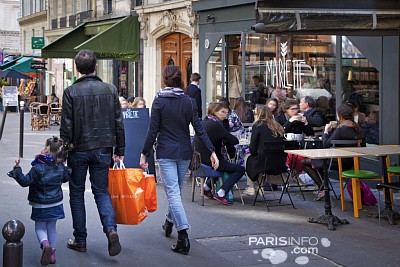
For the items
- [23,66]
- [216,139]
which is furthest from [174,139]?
[23,66]

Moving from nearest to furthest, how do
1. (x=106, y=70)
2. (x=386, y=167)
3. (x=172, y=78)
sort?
1. (x=172, y=78)
2. (x=386, y=167)
3. (x=106, y=70)

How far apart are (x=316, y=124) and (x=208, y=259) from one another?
584 cm

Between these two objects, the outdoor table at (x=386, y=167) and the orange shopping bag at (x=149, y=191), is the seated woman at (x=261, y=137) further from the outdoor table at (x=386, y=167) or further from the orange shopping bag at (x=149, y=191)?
the orange shopping bag at (x=149, y=191)

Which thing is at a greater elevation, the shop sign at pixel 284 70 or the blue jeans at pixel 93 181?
the shop sign at pixel 284 70

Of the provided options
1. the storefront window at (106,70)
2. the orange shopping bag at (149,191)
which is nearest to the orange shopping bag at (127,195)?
the orange shopping bag at (149,191)

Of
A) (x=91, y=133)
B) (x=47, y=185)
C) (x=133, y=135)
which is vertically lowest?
(x=47, y=185)

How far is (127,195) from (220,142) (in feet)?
10.6

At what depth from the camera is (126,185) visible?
285 inches

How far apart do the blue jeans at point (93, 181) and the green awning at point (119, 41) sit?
12582mm

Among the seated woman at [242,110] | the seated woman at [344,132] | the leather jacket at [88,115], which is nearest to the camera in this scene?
the leather jacket at [88,115]

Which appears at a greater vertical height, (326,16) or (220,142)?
(326,16)

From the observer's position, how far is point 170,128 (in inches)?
297

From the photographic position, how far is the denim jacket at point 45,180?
6827 millimetres

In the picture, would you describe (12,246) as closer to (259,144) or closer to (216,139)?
(216,139)
